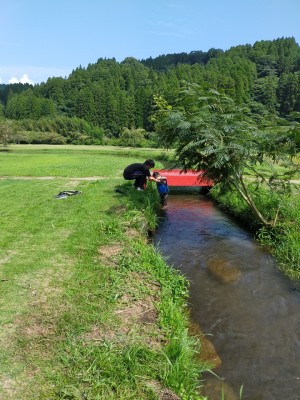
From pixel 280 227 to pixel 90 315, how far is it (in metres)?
6.98

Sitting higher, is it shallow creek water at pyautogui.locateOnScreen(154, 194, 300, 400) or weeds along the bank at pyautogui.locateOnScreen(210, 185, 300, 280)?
weeds along the bank at pyautogui.locateOnScreen(210, 185, 300, 280)

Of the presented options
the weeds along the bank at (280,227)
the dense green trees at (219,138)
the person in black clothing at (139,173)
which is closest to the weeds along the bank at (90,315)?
the dense green trees at (219,138)

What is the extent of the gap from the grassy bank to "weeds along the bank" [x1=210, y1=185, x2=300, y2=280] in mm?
3318

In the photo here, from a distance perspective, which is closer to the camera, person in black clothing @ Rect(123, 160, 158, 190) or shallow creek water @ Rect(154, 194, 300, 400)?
shallow creek water @ Rect(154, 194, 300, 400)

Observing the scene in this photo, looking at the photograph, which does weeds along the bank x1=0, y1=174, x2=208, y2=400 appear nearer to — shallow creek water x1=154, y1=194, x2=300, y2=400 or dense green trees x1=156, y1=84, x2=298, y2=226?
shallow creek water x1=154, y1=194, x2=300, y2=400

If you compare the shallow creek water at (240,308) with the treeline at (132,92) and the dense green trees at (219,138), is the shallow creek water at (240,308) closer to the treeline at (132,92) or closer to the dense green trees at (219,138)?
the dense green trees at (219,138)

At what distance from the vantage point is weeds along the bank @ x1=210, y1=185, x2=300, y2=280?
877 cm

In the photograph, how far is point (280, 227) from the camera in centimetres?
1019

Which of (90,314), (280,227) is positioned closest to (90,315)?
(90,314)

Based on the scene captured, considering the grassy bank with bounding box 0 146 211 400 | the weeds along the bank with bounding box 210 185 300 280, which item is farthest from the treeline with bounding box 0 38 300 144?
the grassy bank with bounding box 0 146 211 400

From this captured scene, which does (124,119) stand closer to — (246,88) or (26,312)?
(246,88)

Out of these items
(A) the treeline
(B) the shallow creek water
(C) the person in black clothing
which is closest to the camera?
(B) the shallow creek water

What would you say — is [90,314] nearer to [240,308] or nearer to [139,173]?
[240,308]

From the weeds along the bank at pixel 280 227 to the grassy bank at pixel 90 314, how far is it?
131 inches
